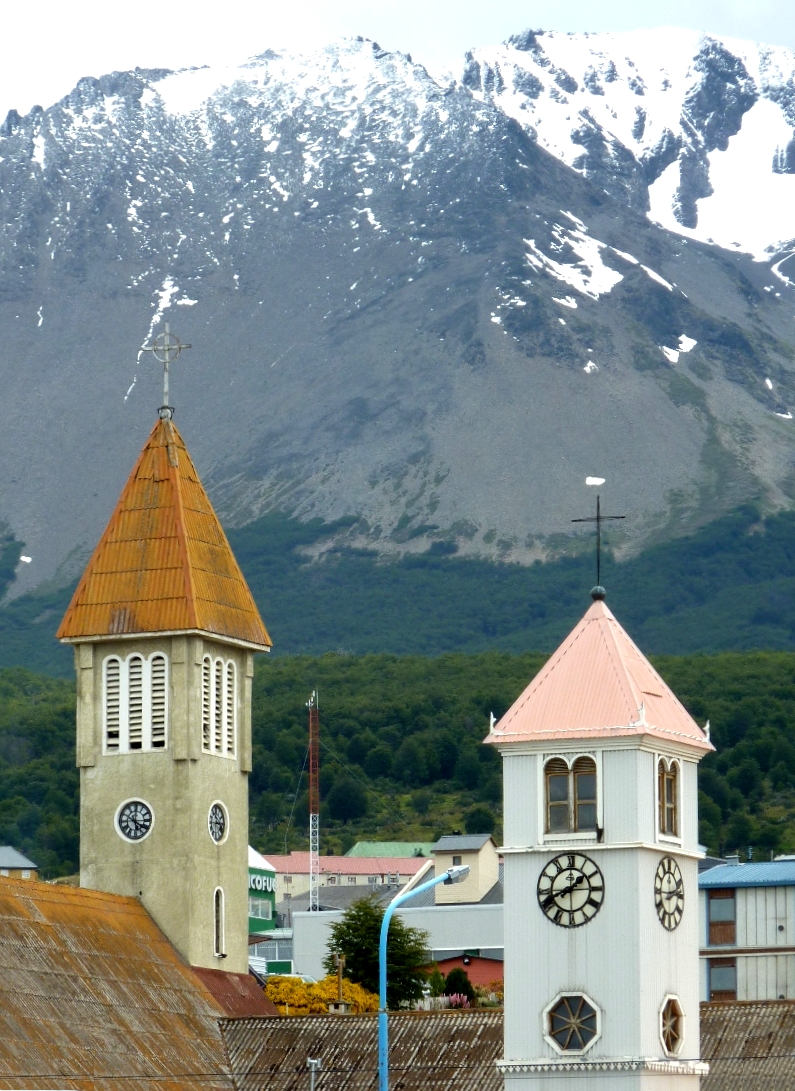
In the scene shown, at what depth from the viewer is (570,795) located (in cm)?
5525

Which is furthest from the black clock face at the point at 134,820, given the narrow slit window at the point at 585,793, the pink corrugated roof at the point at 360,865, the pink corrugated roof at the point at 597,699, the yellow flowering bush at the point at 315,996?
the pink corrugated roof at the point at 360,865

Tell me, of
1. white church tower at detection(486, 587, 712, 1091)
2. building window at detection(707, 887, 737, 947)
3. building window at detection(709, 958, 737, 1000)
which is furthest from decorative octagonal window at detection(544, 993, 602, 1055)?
building window at detection(707, 887, 737, 947)

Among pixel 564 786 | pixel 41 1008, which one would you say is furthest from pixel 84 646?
pixel 564 786

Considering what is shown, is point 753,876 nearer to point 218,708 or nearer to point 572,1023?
point 218,708

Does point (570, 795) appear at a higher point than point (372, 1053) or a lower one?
higher

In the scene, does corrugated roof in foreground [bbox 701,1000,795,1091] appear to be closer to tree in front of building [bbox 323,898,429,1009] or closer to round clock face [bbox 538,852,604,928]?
round clock face [bbox 538,852,604,928]

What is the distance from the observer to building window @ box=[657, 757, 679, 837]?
5566 centimetres

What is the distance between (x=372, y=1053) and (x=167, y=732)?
11.8 metres

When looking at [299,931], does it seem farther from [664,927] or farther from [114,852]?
[664,927]

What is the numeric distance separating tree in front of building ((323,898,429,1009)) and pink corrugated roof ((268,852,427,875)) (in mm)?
77619

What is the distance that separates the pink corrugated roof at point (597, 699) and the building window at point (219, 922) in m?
19.3

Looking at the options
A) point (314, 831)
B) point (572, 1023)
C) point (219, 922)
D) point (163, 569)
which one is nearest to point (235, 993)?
point (219, 922)

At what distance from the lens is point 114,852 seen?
240 ft

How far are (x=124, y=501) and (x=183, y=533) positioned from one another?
2.58 metres
